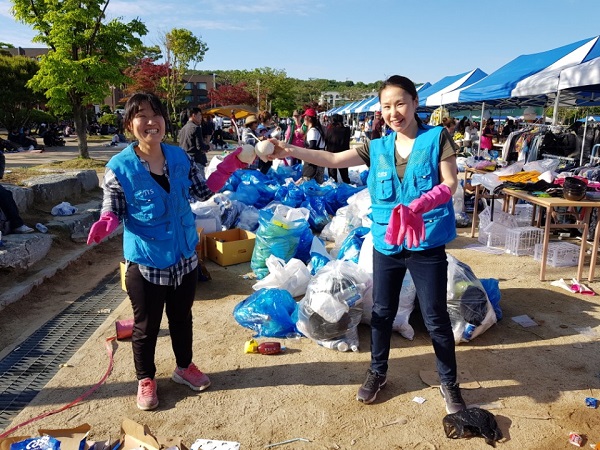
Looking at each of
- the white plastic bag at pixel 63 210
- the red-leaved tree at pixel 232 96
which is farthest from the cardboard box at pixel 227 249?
the red-leaved tree at pixel 232 96

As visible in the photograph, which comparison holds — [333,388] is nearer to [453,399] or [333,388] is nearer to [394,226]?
[453,399]

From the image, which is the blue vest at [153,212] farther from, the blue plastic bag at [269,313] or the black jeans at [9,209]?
the black jeans at [9,209]

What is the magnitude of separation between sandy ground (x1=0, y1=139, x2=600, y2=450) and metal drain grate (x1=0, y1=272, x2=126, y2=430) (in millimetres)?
84

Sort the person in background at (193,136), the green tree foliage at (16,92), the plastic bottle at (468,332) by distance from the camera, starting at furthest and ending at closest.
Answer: the green tree foliage at (16,92) → the person in background at (193,136) → the plastic bottle at (468,332)

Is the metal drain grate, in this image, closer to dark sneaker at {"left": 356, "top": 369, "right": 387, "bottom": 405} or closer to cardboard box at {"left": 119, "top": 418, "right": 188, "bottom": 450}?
cardboard box at {"left": 119, "top": 418, "right": 188, "bottom": 450}

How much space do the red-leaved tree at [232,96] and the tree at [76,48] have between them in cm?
3258

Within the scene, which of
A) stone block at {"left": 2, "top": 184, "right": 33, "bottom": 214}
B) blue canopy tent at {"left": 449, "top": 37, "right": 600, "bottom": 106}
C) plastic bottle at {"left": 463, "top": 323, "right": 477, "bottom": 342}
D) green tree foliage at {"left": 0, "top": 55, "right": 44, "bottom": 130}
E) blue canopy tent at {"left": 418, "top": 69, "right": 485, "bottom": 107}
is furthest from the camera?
green tree foliage at {"left": 0, "top": 55, "right": 44, "bottom": 130}

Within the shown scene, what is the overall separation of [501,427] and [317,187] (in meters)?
5.07

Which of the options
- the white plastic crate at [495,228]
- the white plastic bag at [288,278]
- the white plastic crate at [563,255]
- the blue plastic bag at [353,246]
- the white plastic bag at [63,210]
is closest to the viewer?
the white plastic bag at [288,278]

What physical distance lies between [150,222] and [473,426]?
1903mm

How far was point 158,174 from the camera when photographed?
2.35m

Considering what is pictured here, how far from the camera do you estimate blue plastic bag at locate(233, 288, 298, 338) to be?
3426 millimetres

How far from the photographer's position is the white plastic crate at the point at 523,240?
5.30 meters

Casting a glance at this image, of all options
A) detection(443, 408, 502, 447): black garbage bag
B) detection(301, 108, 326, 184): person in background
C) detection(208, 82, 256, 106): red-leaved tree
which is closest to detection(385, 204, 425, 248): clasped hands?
detection(443, 408, 502, 447): black garbage bag
